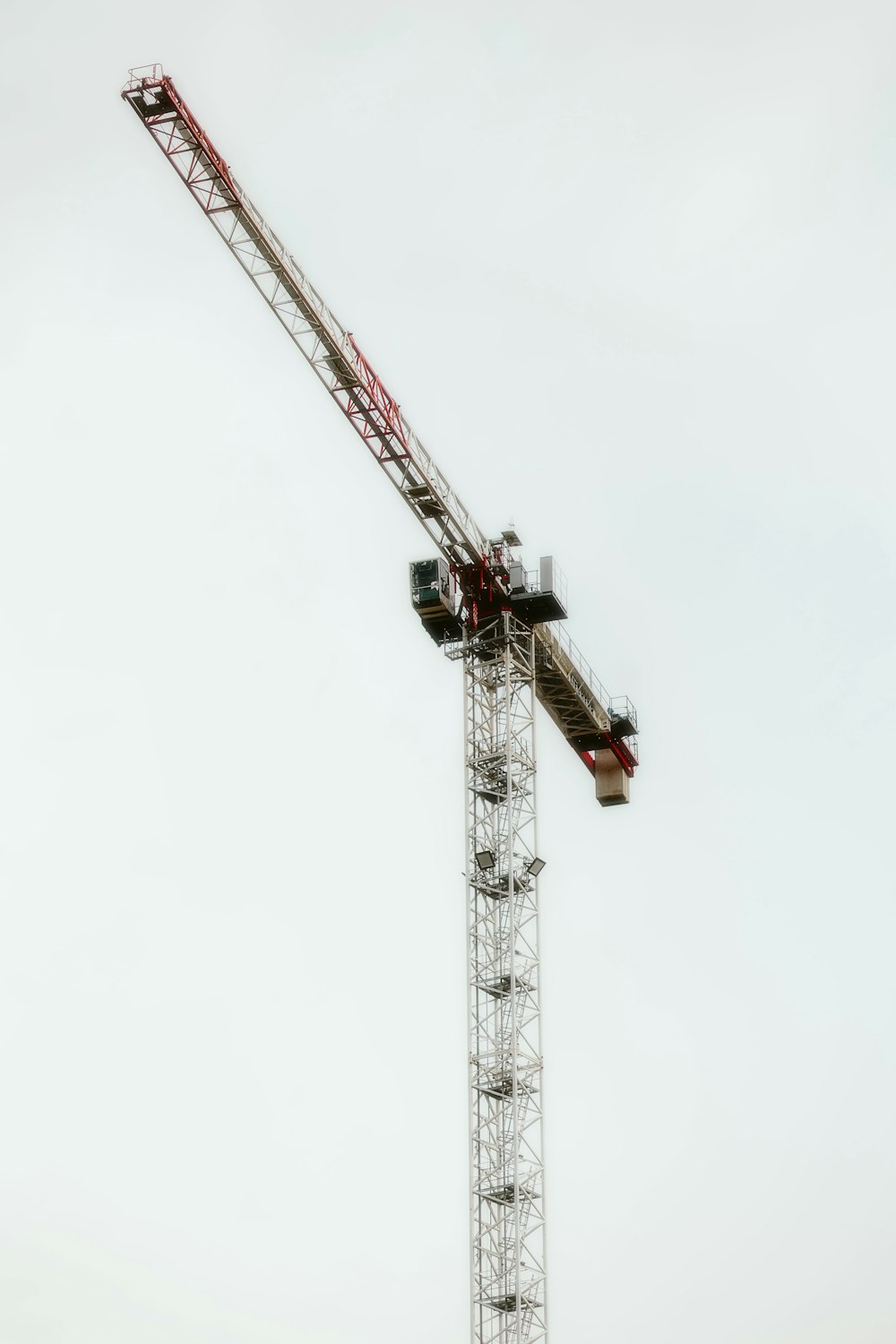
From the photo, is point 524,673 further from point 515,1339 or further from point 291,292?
point 515,1339

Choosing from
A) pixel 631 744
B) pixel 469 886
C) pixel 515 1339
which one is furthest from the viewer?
pixel 631 744

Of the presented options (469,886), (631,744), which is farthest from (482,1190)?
(631,744)

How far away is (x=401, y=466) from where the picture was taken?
95750 millimetres

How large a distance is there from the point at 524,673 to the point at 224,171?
2337 centimetres

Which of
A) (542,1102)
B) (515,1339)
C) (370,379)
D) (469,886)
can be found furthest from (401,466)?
(515,1339)

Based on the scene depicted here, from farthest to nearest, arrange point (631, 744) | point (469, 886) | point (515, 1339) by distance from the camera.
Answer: point (631, 744), point (469, 886), point (515, 1339)

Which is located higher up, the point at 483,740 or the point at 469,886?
the point at 483,740

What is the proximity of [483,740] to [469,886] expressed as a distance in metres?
6.23

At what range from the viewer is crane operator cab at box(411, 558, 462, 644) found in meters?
96.1

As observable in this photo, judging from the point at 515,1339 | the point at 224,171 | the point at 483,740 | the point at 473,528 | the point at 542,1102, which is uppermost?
the point at 224,171

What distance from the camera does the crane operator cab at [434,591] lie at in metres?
96.1

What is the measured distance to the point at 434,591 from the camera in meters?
95.9

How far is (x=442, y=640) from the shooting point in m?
99.4

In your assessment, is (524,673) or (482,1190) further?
(524,673)
